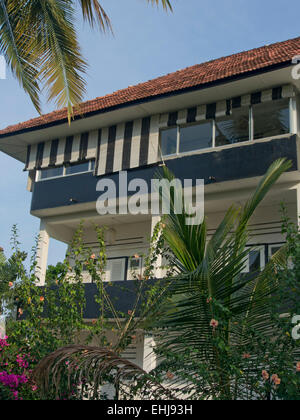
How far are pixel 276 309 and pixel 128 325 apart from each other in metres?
3.11

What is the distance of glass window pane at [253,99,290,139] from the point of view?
1448cm

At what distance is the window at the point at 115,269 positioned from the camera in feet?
59.5

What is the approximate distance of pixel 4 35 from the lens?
10273mm

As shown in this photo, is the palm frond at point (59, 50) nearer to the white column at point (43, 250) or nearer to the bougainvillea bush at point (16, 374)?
the bougainvillea bush at point (16, 374)

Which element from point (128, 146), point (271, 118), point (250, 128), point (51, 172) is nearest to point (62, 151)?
point (51, 172)

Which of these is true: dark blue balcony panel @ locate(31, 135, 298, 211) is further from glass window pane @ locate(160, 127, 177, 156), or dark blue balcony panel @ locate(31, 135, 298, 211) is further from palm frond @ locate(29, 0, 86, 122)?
palm frond @ locate(29, 0, 86, 122)

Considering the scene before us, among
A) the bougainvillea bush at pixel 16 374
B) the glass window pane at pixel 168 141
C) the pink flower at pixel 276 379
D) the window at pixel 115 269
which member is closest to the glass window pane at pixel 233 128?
the glass window pane at pixel 168 141

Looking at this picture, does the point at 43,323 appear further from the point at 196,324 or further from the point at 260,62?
the point at 260,62

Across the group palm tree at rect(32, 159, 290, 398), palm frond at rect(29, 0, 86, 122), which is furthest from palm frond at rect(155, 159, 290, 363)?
palm frond at rect(29, 0, 86, 122)

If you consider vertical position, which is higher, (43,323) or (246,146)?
(246,146)

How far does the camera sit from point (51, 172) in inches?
738

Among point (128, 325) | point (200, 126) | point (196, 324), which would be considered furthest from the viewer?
point (200, 126)

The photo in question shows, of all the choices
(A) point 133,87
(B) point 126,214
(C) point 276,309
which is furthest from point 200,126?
(C) point 276,309

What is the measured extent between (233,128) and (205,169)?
4.64ft
